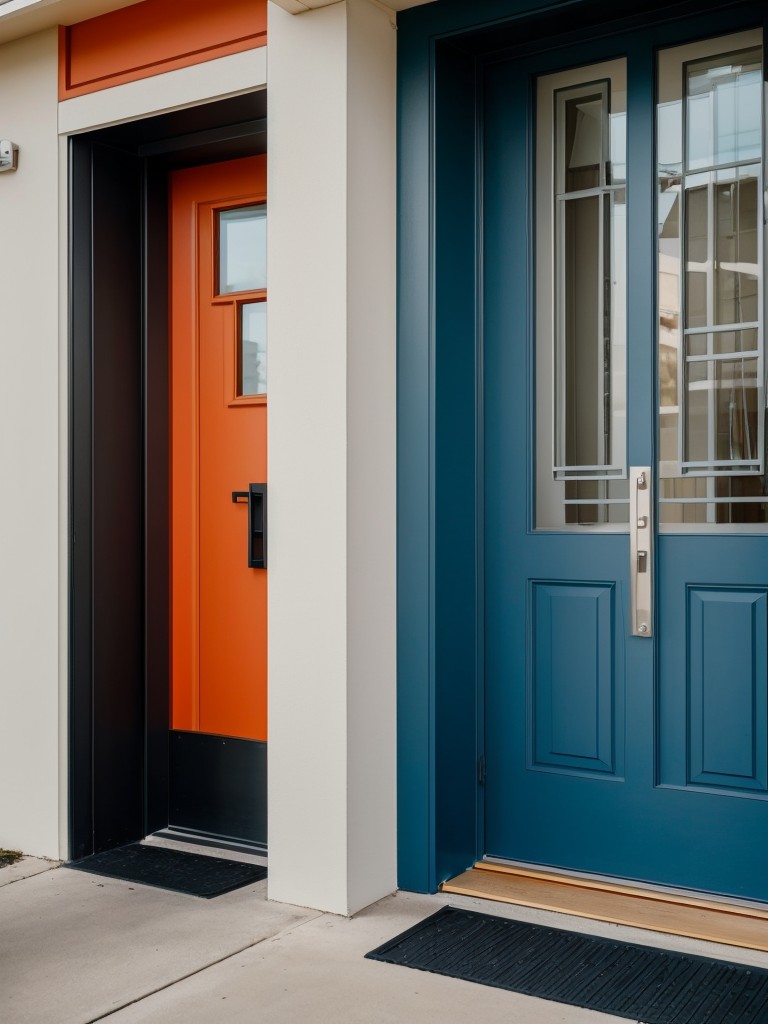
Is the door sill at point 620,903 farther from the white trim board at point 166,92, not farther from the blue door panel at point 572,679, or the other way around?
the white trim board at point 166,92

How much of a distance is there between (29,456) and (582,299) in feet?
5.77

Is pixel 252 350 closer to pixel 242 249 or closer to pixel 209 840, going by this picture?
pixel 242 249

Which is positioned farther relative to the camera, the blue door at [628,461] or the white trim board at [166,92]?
the white trim board at [166,92]

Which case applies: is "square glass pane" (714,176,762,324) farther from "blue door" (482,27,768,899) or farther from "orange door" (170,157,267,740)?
"orange door" (170,157,267,740)

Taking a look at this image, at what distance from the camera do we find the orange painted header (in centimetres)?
290

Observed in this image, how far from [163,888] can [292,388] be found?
146 cm

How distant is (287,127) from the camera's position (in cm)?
277

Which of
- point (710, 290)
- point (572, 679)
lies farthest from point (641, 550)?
point (710, 290)

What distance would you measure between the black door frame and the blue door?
945mm

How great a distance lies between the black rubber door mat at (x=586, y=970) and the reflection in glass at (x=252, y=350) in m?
1.68

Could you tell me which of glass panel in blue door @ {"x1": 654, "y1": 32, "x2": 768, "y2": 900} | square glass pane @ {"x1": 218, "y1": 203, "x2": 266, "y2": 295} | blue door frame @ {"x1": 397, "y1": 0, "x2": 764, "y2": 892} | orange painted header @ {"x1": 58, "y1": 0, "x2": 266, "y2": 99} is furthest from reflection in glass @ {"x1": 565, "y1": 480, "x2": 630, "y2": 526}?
orange painted header @ {"x1": 58, "y1": 0, "x2": 266, "y2": 99}

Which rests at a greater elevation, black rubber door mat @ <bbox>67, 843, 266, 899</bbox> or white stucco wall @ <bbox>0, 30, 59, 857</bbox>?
white stucco wall @ <bbox>0, 30, 59, 857</bbox>

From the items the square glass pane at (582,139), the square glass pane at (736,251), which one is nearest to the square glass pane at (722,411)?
the square glass pane at (736,251)

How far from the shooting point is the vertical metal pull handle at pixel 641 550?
271 centimetres
